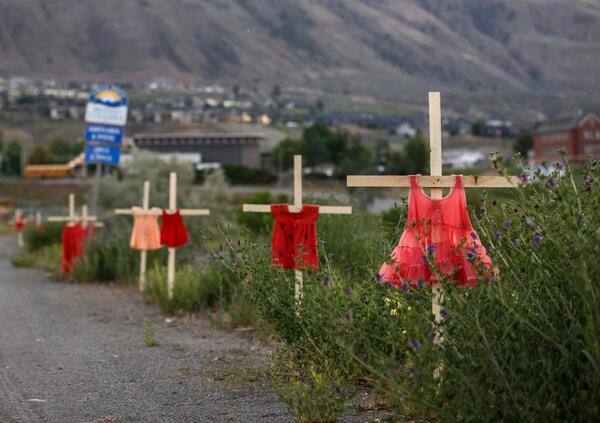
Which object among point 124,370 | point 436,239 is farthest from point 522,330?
point 124,370

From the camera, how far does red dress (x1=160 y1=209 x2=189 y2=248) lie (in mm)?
18109

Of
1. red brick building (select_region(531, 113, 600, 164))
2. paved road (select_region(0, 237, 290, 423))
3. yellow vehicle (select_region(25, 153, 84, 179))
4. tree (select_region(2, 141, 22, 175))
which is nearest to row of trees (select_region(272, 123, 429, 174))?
red brick building (select_region(531, 113, 600, 164))

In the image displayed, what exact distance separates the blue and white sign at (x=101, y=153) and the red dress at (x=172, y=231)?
9.21 metres

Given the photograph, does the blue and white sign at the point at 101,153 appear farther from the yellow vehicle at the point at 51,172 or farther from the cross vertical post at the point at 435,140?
the yellow vehicle at the point at 51,172

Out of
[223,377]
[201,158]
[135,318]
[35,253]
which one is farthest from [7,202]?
[223,377]

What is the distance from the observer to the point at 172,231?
18125mm

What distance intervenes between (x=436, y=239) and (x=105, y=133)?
2079 centimetres

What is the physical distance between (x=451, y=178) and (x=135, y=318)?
32.5ft

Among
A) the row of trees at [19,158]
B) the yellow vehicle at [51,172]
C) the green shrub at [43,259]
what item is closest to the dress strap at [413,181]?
the green shrub at [43,259]

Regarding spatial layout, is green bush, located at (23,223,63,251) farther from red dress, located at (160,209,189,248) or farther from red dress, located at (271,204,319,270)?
red dress, located at (271,204,319,270)

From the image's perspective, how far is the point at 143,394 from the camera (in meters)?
9.70

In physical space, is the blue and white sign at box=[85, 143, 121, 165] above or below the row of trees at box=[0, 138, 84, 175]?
below

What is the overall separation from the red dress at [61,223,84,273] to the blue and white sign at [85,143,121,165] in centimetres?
192

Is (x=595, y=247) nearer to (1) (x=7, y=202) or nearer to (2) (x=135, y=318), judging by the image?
(2) (x=135, y=318)
